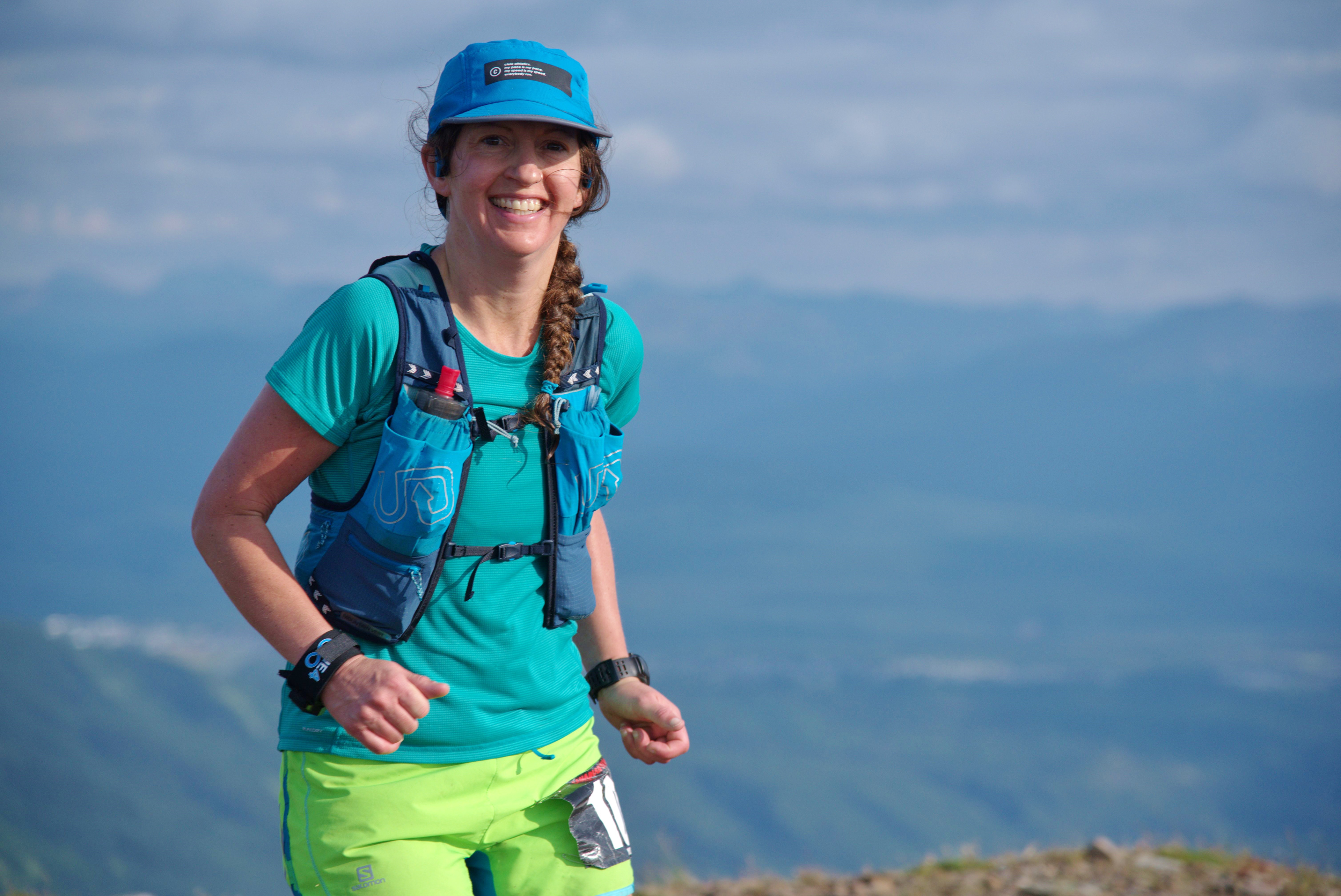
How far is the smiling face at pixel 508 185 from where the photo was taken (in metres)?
2.40

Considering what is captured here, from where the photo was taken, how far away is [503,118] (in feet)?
7.68

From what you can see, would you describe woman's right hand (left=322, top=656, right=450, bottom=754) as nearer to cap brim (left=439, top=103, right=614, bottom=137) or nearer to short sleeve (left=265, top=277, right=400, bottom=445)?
short sleeve (left=265, top=277, right=400, bottom=445)

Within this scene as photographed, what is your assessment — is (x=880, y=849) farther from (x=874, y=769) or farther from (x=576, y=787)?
(x=576, y=787)

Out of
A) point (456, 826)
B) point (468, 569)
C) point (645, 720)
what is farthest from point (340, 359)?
point (645, 720)

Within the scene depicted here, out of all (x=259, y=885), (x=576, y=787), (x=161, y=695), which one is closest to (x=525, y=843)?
(x=576, y=787)

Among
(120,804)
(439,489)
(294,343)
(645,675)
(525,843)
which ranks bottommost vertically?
(525,843)

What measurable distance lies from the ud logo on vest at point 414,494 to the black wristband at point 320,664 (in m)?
0.23

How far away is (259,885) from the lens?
5032 inches

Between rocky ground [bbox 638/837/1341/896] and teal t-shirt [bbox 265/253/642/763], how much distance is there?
12.7 feet

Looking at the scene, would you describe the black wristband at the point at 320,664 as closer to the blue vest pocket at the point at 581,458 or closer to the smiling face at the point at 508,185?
the blue vest pocket at the point at 581,458

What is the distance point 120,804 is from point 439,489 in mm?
154321

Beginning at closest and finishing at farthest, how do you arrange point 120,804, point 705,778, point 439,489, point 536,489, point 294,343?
1. point 294,343
2. point 439,489
3. point 536,489
4. point 120,804
5. point 705,778

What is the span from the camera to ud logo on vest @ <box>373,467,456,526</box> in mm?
2229

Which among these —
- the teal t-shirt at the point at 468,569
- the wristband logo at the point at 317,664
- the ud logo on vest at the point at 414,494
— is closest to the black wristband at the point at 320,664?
the wristband logo at the point at 317,664
